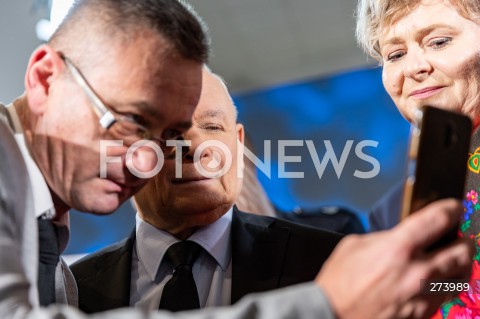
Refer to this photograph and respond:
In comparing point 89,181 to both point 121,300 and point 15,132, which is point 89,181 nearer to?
point 15,132

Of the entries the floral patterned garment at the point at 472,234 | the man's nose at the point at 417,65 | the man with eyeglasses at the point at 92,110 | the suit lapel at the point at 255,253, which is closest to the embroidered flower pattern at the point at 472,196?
the floral patterned garment at the point at 472,234

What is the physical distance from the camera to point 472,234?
3.69 ft

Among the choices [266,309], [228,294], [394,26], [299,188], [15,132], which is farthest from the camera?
[299,188]

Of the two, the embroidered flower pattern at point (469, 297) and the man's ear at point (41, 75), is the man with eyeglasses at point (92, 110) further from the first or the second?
the embroidered flower pattern at point (469, 297)

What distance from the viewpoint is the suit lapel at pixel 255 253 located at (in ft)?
3.48

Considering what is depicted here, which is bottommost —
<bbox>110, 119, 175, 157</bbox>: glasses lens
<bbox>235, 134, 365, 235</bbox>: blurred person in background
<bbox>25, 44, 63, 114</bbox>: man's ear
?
<bbox>235, 134, 365, 235</bbox>: blurred person in background

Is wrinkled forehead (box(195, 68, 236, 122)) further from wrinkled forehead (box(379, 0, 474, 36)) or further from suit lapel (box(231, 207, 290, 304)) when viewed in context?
wrinkled forehead (box(379, 0, 474, 36))

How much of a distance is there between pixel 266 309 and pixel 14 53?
1.03m

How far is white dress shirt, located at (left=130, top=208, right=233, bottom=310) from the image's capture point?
1070mm

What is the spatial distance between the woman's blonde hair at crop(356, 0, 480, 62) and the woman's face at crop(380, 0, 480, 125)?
0.04ft

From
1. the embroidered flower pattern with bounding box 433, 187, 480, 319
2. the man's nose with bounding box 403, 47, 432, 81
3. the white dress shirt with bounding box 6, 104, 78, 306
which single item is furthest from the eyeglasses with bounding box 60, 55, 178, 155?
the embroidered flower pattern with bounding box 433, 187, 480, 319

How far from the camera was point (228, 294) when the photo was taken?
1065mm

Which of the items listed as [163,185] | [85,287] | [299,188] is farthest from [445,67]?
[85,287]

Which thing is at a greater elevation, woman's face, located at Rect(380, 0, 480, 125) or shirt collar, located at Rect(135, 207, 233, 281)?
woman's face, located at Rect(380, 0, 480, 125)
